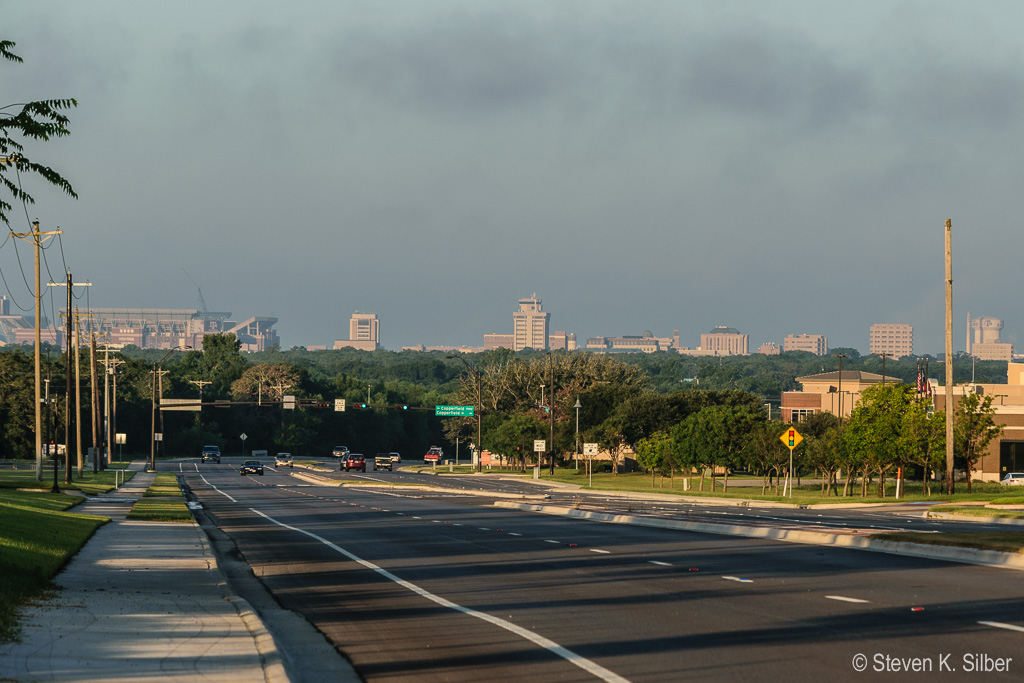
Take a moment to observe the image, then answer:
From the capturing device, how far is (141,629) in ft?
40.4

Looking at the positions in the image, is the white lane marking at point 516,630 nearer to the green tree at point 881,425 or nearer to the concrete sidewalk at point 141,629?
the concrete sidewalk at point 141,629

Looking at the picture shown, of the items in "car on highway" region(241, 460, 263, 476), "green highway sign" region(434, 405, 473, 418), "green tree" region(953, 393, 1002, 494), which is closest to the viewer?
"green tree" region(953, 393, 1002, 494)

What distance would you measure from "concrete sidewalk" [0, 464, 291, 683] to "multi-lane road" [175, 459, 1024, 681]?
1102 mm

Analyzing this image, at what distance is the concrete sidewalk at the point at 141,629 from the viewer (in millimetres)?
9969

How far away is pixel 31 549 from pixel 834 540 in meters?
15.9

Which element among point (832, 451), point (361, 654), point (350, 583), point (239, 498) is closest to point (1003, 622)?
point (361, 654)

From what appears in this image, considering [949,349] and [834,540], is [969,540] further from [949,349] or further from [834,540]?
[949,349]

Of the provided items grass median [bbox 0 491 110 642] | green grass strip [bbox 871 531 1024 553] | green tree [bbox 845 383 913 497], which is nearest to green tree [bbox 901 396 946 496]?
green tree [bbox 845 383 913 497]

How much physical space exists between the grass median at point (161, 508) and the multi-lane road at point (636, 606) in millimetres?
7018

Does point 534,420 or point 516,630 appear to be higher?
point 534,420

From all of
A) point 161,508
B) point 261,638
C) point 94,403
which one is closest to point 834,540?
point 261,638

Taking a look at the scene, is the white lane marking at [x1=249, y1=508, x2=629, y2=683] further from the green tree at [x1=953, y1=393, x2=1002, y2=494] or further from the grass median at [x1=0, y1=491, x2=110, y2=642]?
the green tree at [x1=953, y1=393, x2=1002, y2=494]

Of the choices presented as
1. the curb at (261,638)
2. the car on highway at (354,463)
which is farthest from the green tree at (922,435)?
the car on highway at (354,463)

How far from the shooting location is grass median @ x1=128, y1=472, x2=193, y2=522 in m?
33.5
